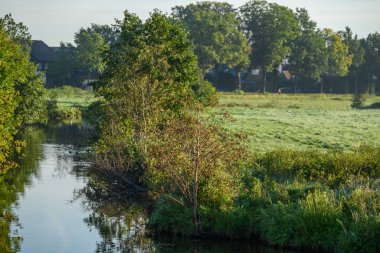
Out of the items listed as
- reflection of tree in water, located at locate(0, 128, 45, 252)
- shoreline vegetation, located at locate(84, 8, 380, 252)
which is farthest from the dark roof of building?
shoreline vegetation, located at locate(84, 8, 380, 252)

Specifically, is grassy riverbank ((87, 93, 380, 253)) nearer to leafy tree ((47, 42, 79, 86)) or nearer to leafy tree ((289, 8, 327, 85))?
leafy tree ((47, 42, 79, 86))

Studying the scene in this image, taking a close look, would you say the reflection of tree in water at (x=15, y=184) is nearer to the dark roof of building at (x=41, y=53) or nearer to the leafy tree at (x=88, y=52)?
the leafy tree at (x=88, y=52)

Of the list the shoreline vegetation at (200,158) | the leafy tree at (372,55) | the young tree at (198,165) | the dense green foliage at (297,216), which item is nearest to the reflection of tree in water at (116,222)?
the shoreline vegetation at (200,158)

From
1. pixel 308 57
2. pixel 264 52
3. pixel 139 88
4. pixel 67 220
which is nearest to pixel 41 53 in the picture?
pixel 264 52

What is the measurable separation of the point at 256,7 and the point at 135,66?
13568cm

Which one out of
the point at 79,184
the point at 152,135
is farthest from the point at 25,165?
the point at 152,135

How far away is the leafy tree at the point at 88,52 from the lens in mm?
171625

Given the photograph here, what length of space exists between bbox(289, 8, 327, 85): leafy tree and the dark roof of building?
59388 mm

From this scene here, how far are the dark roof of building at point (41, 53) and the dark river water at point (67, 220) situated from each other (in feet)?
406

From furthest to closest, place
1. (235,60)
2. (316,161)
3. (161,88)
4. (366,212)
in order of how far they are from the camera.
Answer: (235,60), (161,88), (316,161), (366,212)

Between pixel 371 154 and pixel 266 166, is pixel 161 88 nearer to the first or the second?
pixel 266 166

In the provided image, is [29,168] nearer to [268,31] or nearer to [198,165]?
[198,165]

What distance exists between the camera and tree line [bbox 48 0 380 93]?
17262 centimetres

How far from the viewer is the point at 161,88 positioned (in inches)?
2042
